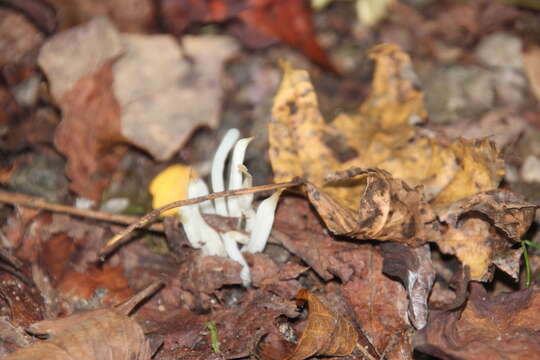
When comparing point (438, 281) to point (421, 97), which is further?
point (421, 97)

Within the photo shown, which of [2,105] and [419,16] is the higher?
[419,16]

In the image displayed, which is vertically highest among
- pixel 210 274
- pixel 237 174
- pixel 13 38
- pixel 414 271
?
pixel 13 38

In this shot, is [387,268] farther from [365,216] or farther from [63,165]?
[63,165]

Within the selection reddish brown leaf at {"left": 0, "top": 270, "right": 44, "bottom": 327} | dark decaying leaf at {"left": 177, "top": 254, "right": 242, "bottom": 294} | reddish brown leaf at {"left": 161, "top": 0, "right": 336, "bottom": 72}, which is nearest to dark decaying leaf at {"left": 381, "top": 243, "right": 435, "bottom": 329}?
dark decaying leaf at {"left": 177, "top": 254, "right": 242, "bottom": 294}

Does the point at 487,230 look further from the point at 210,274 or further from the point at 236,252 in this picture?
the point at 210,274

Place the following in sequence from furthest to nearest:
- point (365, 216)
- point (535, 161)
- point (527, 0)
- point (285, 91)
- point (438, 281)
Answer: point (527, 0) → point (535, 161) → point (285, 91) → point (438, 281) → point (365, 216)

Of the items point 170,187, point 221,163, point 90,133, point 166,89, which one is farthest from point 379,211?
point 90,133

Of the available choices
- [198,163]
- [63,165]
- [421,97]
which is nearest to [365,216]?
[421,97]
